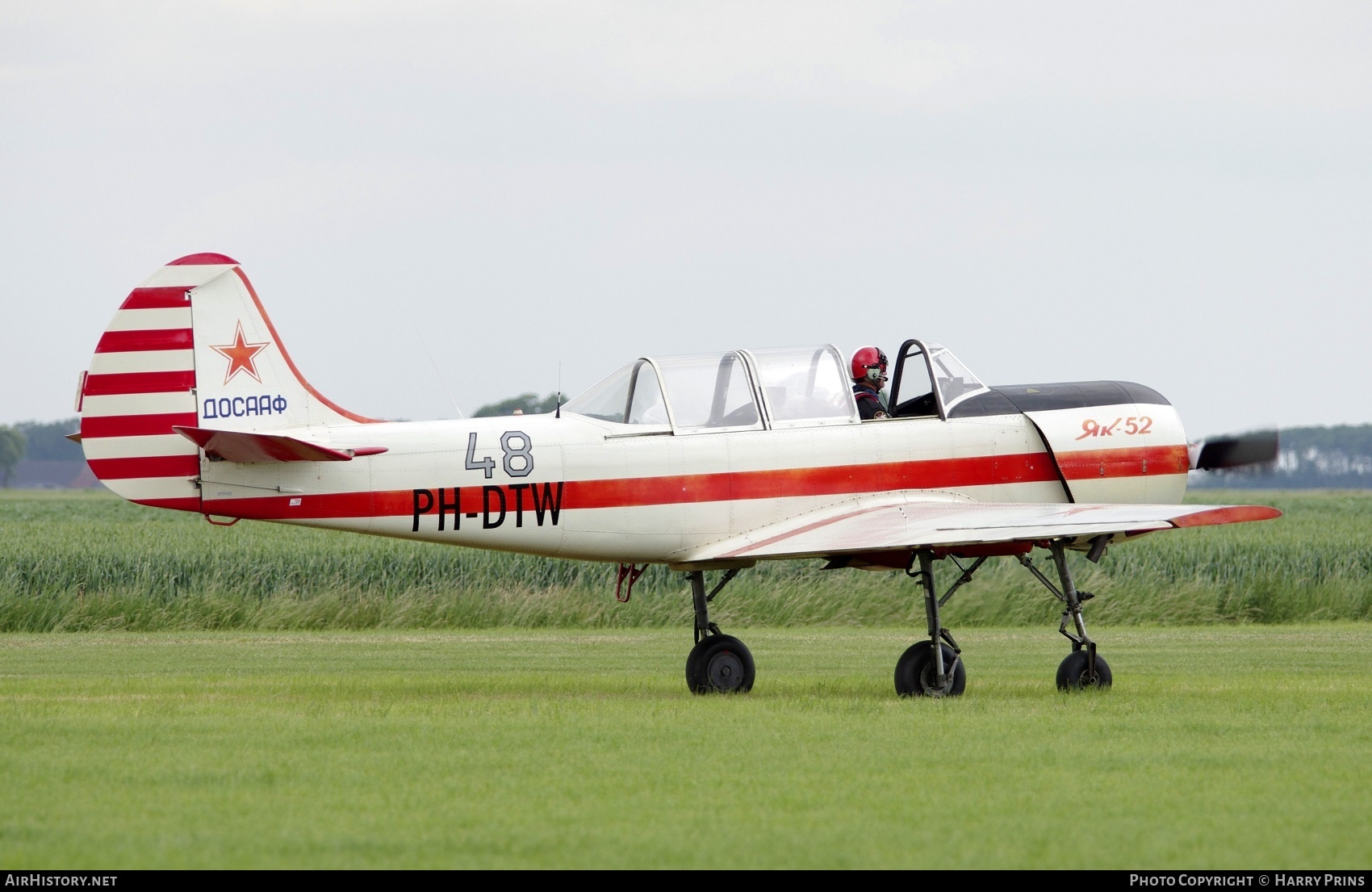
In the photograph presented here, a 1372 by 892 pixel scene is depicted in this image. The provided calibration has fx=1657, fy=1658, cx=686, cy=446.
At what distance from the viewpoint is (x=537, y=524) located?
13430mm

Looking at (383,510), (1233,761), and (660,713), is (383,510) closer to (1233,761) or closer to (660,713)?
(660,713)

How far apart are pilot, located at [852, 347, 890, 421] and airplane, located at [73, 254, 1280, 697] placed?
0.25ft

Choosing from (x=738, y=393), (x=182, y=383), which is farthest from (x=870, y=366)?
(x=182, y=383)

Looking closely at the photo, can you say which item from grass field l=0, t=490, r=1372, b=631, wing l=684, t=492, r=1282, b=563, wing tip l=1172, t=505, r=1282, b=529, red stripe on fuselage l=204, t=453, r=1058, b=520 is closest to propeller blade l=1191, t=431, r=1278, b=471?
red stripe on fuselage l=204, t=453, r=1058, b=520

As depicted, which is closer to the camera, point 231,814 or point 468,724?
point 231,814

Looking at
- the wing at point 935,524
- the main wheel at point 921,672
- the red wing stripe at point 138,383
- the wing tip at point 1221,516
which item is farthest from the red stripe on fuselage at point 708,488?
the wing tip at point 1221,516

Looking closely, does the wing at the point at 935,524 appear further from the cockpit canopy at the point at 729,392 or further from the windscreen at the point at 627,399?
the windscreen at the point at 627,399

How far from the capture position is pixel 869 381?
14.4m

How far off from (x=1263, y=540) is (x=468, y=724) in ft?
70.5

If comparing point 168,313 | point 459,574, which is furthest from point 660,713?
point 459,574

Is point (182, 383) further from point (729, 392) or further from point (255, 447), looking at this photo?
point (729, 392)

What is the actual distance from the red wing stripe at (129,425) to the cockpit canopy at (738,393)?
3.15 m

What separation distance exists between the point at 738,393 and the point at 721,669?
2.32 m

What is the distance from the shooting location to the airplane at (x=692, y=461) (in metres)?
12.9
